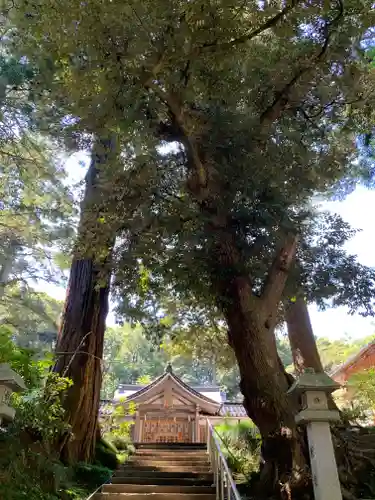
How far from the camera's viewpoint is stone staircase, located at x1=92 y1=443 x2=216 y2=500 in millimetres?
5262

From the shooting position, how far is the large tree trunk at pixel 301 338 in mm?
8328

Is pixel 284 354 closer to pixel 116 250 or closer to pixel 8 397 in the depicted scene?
pixel 116 250

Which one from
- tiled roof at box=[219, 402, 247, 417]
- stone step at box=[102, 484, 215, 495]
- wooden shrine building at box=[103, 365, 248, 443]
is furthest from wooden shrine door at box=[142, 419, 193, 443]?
stone step at box=[102, 484, 215, 495]

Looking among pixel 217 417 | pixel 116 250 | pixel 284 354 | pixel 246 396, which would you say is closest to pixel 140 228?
pixel 116 250

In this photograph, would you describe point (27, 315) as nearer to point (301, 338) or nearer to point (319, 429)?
point (301, 338)

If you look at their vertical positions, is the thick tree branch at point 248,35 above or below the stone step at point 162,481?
above

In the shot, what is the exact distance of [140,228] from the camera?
648 cm

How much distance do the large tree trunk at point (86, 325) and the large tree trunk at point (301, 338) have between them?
12.3ft

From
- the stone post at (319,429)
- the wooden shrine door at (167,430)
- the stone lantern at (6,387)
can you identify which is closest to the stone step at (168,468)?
the stone lantern at (6,387)

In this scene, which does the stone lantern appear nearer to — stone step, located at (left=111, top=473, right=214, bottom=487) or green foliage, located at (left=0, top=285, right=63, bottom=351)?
stone step, located at (left=111, top=473, right=214, bottom=487)

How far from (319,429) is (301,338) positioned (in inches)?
193

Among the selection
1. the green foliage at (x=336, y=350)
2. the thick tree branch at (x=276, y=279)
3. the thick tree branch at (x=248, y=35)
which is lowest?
the thick tree branch at (x=276, y=279)

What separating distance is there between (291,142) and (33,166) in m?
6.37

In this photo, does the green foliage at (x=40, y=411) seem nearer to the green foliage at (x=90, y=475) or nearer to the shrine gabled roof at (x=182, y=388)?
the green foliage at (x=90, y=475)
